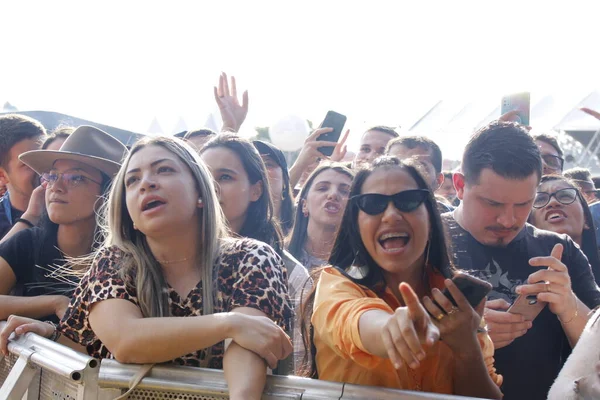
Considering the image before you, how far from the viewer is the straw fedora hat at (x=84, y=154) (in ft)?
10.3

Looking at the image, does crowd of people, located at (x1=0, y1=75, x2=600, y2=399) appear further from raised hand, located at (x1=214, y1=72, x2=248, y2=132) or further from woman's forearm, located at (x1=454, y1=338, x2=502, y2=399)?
raised hand, located at (x1=214, y1=72, x2=248, y2=132)

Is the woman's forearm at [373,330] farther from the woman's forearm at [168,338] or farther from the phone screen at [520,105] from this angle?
the phone screen at [520,105]

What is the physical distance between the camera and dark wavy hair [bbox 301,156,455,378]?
2094 mm

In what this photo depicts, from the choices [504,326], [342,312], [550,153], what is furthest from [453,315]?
[550,153]

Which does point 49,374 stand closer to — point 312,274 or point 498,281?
point 312,274

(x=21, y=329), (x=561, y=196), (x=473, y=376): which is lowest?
(x=21, y=329)

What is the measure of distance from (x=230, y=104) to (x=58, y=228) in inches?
61.6

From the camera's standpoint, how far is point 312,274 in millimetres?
2297

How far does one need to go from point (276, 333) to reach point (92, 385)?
1.81 ft

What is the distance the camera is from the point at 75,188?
10.3 feet

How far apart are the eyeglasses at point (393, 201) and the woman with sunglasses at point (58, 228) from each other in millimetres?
1459

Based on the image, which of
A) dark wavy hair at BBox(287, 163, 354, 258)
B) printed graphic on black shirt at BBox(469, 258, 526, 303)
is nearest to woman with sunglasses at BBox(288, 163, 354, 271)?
dark wavy hair at BBox(287, 163, 354, 258)

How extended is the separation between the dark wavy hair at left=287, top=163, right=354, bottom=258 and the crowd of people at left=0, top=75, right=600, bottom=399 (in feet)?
1.72

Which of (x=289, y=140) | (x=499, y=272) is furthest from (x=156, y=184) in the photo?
(x=289, y=140)
